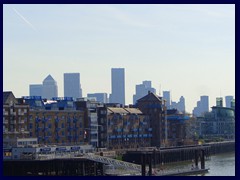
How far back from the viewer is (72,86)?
53250mm

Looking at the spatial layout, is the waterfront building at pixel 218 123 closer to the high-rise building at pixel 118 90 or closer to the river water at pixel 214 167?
the high-rise building at pixel 118 90

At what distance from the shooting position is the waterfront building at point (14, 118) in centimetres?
2427

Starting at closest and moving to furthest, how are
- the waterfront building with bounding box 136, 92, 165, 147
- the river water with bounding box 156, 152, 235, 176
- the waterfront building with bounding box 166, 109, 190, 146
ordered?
the river water with bounding box 156, 152, 235, 176
the waterfront building with bounding box 136, 92, 165, 147
the waterfront building with bounding box 166, 109, 190, 146

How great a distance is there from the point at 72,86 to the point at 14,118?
2872cm

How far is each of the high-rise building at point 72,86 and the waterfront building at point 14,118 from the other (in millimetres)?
26798

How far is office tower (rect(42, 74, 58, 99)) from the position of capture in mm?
52781

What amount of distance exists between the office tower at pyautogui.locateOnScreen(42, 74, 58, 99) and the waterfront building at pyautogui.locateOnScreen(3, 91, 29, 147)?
27.7 m

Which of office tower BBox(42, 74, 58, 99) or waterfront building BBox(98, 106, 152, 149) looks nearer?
waterfront building BBox(98, 106, 152, 149)

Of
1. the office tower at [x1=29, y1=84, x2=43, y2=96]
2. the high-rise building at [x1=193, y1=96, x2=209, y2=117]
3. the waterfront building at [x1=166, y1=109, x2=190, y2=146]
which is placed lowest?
the waterfront building at [x1=166, y1=109, x2=190, y2=146]

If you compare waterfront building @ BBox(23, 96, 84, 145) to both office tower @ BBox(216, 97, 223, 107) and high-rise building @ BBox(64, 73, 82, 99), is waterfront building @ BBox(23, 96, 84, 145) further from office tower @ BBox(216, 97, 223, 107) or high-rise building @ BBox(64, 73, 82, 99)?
office tower @ BBox(216, 97, 223, 107)

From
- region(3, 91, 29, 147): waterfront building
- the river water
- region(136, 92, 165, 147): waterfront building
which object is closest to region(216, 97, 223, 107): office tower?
region(136, 92, 165, 147): waterfront building

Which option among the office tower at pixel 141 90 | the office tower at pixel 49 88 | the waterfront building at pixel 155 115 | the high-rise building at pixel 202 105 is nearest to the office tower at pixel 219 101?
the office tower at pixel 141 90

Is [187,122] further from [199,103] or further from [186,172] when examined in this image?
[199,103]

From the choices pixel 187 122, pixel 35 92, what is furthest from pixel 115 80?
pixel 187 122
